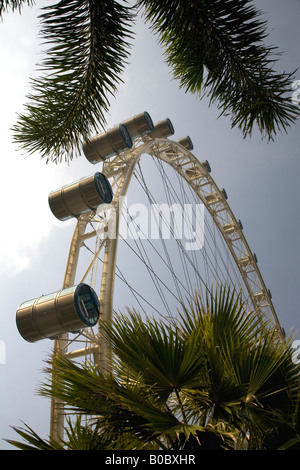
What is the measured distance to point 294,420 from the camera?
2.91 meters

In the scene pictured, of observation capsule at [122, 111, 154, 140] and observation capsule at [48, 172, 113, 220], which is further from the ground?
observation capsule at [122, 111, 154, 140]

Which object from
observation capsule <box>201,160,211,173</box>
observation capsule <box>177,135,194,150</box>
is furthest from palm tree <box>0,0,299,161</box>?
observation capsule <box>201,160,211,173</box>

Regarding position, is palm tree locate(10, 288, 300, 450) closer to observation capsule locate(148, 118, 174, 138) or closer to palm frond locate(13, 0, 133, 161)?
palm frond locate(13, 0, 133, 161)

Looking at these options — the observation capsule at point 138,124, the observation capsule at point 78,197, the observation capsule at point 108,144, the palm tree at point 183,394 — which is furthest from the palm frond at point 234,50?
the observation capsule at point 138,124

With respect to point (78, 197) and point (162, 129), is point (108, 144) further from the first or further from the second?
point (162, 129)

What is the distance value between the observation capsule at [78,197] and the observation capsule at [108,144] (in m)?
2.89

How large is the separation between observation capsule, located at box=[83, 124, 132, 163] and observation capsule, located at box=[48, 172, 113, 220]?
2889mm

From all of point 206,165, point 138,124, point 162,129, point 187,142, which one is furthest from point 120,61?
point 206,165

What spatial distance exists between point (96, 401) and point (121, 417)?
26 cm

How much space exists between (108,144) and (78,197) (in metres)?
3.84

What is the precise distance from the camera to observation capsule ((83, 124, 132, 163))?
15016 mm

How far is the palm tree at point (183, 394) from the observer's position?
9.66ft
